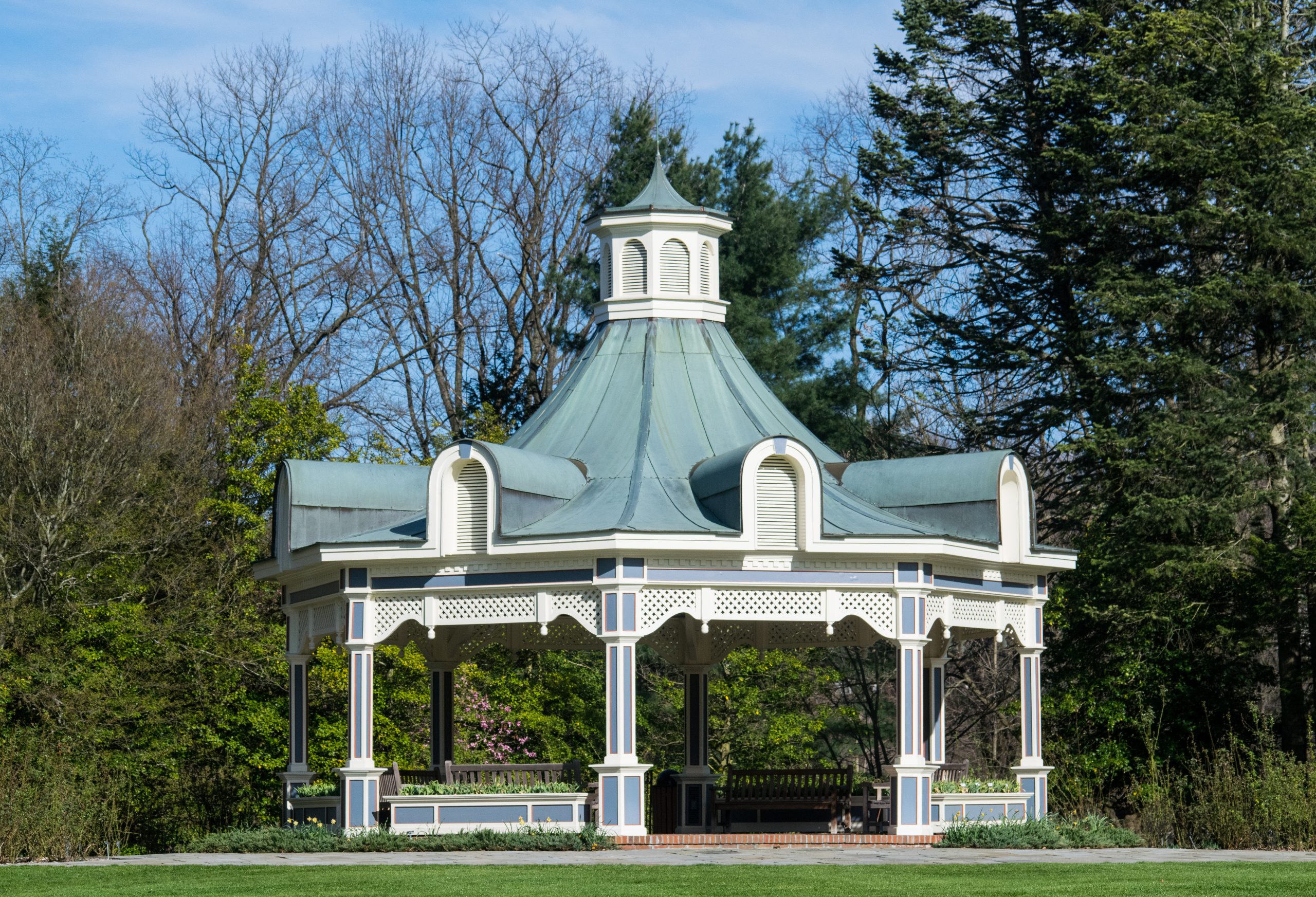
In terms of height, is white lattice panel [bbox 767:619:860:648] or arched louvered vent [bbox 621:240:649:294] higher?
arched louvered vent [bbox 621:240:649:294]

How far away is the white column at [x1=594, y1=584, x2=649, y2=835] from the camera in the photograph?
62.5ft

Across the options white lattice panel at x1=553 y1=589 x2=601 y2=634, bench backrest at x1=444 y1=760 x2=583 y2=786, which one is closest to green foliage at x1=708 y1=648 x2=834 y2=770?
bench backrest at x1=444 y1=760 x2=583 y2=786

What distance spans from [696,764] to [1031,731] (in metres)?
4.63

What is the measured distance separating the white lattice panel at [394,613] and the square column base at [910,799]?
5.22m

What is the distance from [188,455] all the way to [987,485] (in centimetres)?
1544

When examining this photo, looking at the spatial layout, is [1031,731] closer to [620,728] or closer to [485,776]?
[620,728]

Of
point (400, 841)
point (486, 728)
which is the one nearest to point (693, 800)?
point (400, 841)

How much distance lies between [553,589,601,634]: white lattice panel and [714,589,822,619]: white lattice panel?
122cm

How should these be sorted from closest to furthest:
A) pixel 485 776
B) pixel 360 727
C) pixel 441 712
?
1. pixel 360 727
2. pixel 485 776
3. pixel 441 712

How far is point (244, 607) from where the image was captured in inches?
1200

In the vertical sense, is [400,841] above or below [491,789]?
below

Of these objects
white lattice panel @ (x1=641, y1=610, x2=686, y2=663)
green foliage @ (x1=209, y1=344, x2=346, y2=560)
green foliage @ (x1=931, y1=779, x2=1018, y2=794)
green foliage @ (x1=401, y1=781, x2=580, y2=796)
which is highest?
green foliage @ (x1=209, y1=344, x2=346, y2=560)

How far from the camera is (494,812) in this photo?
1936cm

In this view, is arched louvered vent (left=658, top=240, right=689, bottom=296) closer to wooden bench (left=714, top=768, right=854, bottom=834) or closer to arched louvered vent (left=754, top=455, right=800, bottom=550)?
arched louvered vent (left=754, top=455, right=800, bottom=550)
